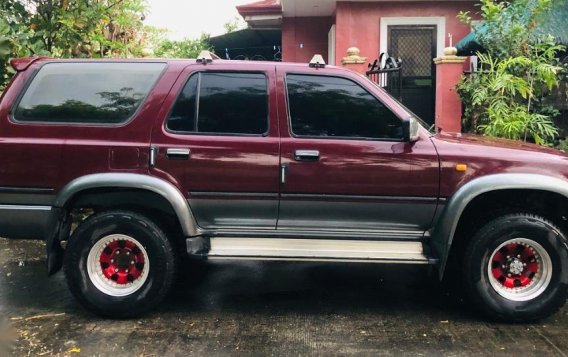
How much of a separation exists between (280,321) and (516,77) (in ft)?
16.9

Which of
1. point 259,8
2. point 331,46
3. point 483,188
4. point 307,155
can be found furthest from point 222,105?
point 259,8

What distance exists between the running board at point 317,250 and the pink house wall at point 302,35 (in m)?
9.42

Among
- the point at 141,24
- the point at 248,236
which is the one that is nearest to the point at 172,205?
the point at 248,236

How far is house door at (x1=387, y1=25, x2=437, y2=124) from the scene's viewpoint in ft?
37.1

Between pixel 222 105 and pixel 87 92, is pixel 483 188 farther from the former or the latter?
pixel 87 92

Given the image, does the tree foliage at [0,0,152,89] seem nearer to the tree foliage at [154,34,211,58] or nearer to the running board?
the running board

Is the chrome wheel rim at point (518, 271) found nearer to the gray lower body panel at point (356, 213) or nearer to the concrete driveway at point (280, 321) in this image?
the concrete driveway at point (280, 321)

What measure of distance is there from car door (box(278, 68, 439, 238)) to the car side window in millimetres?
199

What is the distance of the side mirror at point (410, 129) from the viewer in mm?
4102

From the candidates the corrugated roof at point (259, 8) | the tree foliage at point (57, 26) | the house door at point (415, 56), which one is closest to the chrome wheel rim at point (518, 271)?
the tree foliage at point (57, 26)

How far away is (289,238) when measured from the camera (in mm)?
4227

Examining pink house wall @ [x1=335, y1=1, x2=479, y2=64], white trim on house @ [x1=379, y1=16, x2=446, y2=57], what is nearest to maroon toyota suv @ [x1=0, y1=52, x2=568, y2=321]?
pink house wall @ [x1=335, y1=1, x2=479, y2=64]

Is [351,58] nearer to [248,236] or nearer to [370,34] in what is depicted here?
[370,34]

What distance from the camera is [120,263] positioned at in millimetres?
4301
